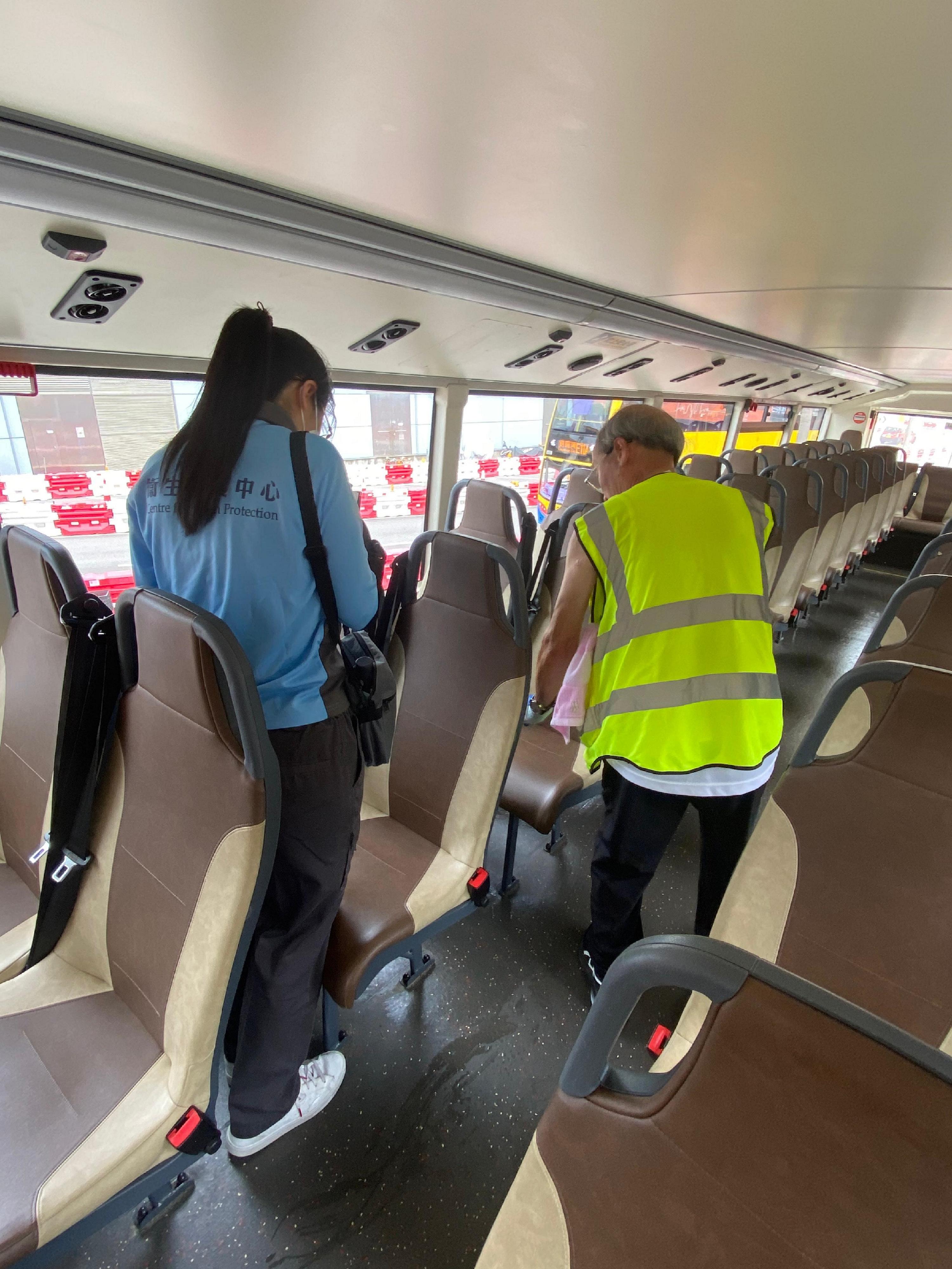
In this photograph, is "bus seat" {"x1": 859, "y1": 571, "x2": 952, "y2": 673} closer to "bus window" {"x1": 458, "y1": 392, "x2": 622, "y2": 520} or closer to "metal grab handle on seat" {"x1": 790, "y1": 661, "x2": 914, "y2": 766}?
"metal grab handle on seat" {"x1": 790, "y1": 661, "x2": 914, "y2": 766}

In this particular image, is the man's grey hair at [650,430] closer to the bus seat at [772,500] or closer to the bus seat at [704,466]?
the bus seat at [772,500]

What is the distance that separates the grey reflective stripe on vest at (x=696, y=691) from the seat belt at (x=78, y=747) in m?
1.25

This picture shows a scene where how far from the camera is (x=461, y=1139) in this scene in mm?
1612

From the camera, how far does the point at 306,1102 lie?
162cm

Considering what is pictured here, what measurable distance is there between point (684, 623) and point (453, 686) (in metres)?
0.79

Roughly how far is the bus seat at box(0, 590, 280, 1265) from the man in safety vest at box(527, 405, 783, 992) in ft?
2.94

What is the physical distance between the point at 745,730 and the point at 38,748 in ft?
6.46

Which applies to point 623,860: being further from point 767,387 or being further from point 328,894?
point 767,387

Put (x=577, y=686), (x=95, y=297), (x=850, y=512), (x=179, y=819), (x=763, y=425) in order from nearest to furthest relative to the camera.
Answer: (x=179, y=819) → (x=577, y=686) → (x=95, y=297) → (x=850, y=512) → (x=763, y=425)

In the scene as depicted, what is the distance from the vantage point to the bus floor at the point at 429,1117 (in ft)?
4.58

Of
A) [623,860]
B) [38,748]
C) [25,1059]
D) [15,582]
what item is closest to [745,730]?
[623,860]

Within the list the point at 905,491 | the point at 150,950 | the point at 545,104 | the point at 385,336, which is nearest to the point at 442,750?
the point at 150,950

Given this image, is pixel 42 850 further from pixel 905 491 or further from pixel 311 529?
pixel 905 491

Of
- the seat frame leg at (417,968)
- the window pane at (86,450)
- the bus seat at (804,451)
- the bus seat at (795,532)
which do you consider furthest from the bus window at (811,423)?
the seat frame leg at (417,968)
